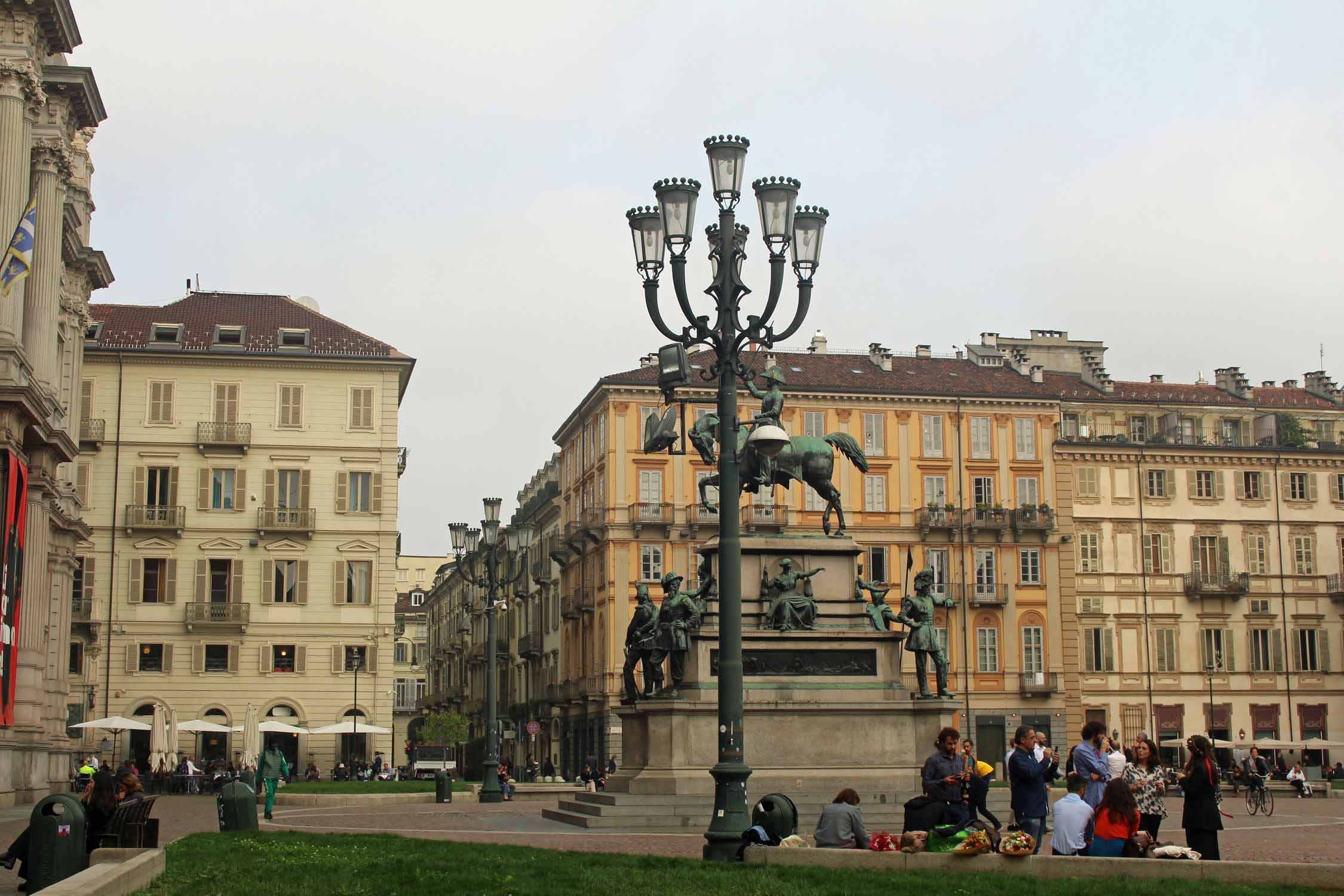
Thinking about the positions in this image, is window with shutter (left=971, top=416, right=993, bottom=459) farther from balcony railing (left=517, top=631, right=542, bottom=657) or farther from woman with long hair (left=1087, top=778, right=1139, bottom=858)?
woman with long hair (left=1087, top=778, right=1139, bottom=858)

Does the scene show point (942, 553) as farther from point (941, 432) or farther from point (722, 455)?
point (722, 455)

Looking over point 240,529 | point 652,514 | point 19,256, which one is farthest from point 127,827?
point 652,514

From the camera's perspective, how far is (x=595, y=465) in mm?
78562

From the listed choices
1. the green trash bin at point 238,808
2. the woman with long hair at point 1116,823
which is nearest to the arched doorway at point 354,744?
the green trash bin at point 238,808

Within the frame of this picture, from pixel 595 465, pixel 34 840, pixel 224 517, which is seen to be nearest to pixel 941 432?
pixel 595 465

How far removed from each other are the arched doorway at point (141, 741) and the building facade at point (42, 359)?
13.4 meters

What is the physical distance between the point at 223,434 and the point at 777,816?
5257 cm

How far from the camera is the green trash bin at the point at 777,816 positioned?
677 inches

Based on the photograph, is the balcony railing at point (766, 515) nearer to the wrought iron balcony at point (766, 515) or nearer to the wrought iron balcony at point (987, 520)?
the wrought iron balcony at point (766, 515)

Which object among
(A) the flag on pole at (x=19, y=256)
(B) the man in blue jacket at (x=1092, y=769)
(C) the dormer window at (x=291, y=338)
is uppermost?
(C) the dormer window at (x=291, y=338)

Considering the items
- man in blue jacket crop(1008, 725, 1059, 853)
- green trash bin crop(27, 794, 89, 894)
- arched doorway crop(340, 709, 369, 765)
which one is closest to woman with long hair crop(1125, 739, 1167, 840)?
man in blue jacket crop(1008, 725, 1059, 853)

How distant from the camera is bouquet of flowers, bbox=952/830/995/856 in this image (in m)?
15.2

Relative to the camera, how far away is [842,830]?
16.4m

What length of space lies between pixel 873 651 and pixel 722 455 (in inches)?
370
